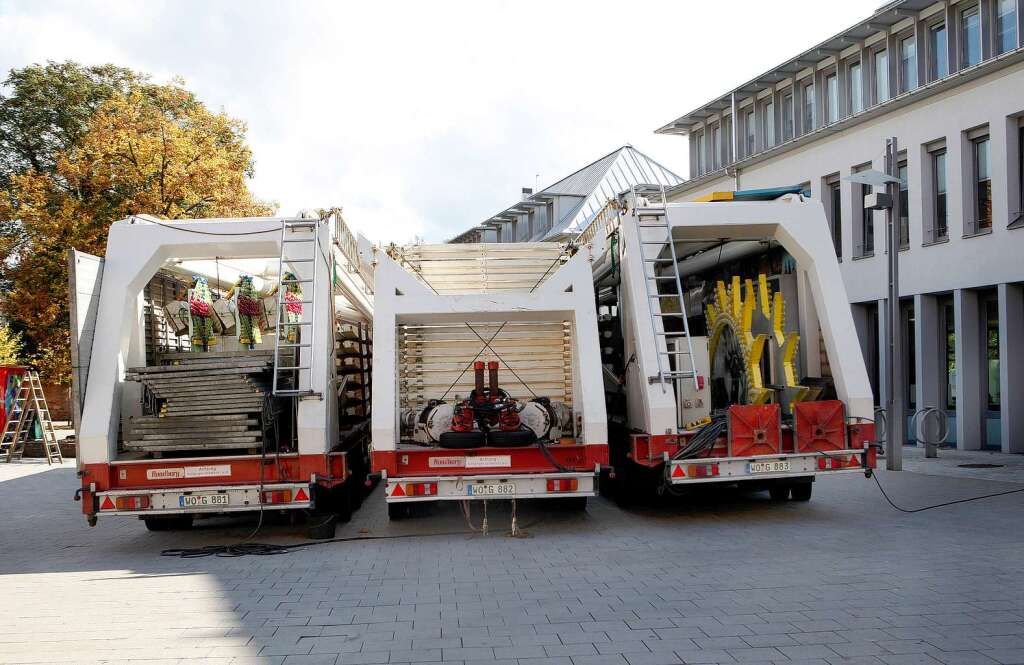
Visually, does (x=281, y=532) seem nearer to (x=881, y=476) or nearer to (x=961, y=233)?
(x=881, y=476)

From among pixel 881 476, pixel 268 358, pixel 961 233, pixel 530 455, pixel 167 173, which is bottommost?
pixel 881 476

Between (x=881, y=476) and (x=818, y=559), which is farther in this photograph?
(x=881, y=476)

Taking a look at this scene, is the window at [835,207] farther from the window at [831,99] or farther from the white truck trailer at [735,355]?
the white truck trailer at [735,355]

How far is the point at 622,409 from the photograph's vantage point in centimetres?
1056

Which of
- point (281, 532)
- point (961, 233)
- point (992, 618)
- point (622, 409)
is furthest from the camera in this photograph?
point (961, 233)

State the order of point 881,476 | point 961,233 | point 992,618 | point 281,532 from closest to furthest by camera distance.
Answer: point 992,618 → point 281,532 → point 881,476 → point 961,233

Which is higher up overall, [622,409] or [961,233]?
[961,233]

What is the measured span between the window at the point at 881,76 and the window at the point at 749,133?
521 cm

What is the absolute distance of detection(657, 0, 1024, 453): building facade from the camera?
16219mm

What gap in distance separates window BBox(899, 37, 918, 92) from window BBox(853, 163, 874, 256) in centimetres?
184

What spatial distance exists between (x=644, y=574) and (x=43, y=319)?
59.5 ft

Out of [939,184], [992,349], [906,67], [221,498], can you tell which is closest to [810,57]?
[906,67]

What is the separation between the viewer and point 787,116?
23.9 metres

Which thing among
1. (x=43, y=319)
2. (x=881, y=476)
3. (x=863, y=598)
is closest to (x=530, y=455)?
(x=863, y=598)
